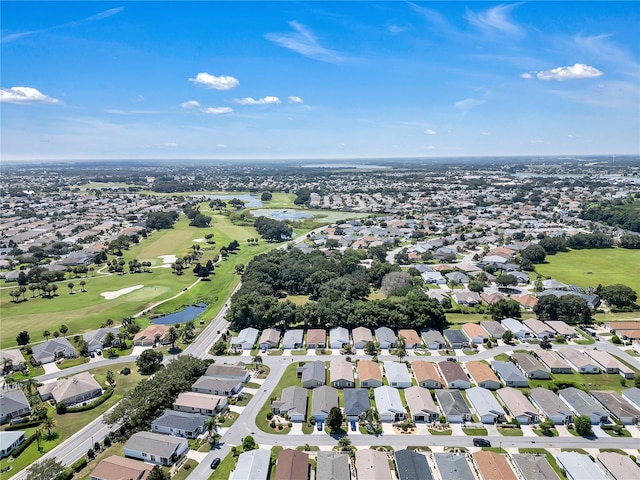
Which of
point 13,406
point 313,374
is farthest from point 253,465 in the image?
point 13,406


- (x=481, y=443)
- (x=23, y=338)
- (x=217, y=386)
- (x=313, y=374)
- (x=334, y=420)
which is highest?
(x=23, y=338)

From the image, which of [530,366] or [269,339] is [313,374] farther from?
[530,366]

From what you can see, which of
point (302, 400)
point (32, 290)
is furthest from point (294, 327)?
point (32, 290)

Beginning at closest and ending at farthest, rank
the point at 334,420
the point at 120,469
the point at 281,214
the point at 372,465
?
1. the point at 120,469
2. the point at 372,465
3. the point at 334,420
4. the point at 281,214

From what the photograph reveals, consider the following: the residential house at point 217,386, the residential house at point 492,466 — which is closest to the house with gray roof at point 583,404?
the residential house at point 492,466

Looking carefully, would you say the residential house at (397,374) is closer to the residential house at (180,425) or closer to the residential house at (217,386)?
the residential house at (217,386)

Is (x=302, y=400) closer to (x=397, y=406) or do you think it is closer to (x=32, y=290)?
(x=397, y=406)

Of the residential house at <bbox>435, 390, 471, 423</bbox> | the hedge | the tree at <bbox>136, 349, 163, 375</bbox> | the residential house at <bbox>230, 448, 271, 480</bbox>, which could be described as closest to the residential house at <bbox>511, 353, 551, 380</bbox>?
the residential house at <bbox>435, 390, 471, 423</bbox>
